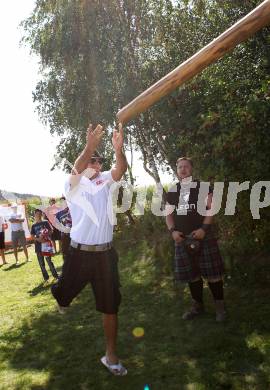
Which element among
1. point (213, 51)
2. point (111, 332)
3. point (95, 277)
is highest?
point (213, 51)

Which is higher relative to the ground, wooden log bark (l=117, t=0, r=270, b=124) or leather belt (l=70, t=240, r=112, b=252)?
wooden log bark (l=117, t=0, r=270, b=124)

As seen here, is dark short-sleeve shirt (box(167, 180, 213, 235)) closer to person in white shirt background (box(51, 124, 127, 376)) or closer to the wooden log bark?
person in white shirt background (box(51, 124, 127, 376))

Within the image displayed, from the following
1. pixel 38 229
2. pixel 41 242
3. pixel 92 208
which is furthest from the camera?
pixel 38 229

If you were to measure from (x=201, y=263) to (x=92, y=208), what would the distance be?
198 cm

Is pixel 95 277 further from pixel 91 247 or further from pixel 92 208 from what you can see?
pixel 92 208

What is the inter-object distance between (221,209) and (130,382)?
3.95m

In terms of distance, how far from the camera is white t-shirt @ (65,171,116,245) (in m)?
4.24

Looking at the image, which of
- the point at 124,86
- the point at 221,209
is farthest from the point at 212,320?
the point at 124,86

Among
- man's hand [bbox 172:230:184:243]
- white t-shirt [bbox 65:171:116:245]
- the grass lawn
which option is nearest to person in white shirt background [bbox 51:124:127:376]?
white t-shirt [bbox 65:171:116:245]

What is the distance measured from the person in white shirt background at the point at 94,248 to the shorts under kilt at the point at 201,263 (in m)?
1.51

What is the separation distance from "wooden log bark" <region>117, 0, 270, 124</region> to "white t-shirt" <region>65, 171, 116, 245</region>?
93 centimetres

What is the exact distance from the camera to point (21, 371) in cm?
470

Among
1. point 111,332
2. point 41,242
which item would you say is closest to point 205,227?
point 111,332

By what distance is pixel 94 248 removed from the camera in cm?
425
